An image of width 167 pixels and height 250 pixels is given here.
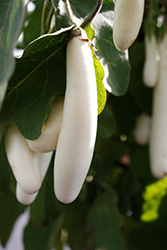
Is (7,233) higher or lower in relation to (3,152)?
lower

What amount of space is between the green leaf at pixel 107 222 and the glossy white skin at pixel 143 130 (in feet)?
0.47

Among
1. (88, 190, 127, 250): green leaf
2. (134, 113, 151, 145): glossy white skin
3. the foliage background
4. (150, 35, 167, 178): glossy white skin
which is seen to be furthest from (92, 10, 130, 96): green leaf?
(88, 190, 127, 250): green leaf

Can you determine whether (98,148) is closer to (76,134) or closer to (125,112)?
(125,112)

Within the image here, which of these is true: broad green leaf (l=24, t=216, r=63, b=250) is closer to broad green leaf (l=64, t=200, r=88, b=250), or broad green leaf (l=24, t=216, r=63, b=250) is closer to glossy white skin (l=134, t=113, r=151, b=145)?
broad green leaf (l=64, t=200, r=88, b=250)

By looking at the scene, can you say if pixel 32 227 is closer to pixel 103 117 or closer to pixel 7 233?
pixel 7 233

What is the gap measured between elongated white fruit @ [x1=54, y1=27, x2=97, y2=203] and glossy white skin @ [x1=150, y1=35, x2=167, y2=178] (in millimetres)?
205

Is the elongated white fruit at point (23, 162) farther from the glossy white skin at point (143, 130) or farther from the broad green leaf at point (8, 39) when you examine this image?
the glossy white skin at point (143, 130)

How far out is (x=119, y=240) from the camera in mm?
609

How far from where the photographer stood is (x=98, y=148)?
61 centimetres

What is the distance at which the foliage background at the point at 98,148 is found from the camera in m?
0.25


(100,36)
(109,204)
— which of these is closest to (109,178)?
(109,204)

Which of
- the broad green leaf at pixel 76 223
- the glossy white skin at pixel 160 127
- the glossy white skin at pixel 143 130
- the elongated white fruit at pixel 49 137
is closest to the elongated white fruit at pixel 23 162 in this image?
the elongated white fruit at pixel 49 137

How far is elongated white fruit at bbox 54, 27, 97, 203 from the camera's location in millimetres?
190

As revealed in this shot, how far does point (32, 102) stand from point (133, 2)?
11 centimetres
